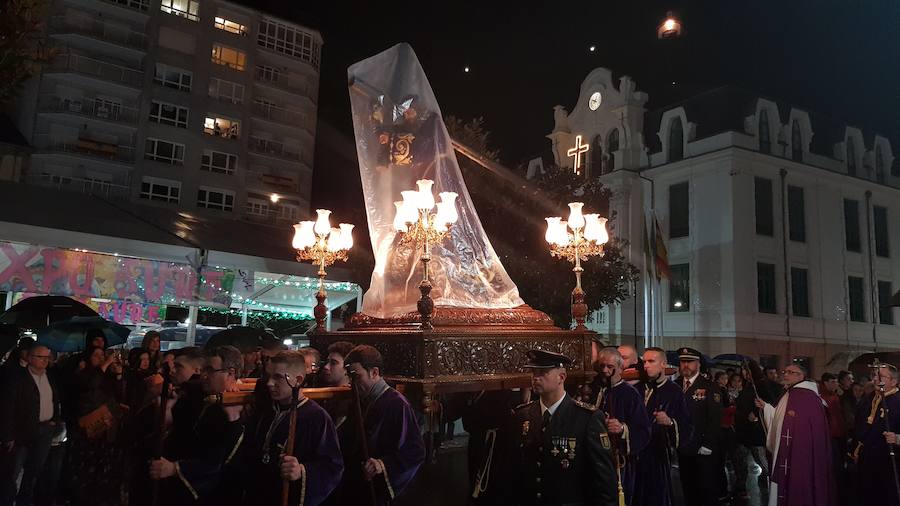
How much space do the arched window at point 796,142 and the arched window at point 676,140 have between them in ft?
15.3

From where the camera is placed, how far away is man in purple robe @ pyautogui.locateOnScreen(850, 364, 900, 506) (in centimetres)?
689

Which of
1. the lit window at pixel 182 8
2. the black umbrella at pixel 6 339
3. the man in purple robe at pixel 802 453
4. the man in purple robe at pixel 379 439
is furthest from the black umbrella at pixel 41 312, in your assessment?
the lit window at pixel 182 8

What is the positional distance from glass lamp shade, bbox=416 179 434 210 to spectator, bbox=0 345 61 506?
491 cm

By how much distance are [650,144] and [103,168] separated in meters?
26.5

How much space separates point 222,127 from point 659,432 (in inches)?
1316

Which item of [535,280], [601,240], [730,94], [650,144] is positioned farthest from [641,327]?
[601,240]

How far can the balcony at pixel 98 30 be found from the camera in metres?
30.3

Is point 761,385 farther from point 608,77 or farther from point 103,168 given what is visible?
point 103,168

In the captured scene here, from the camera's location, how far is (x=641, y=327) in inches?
1005

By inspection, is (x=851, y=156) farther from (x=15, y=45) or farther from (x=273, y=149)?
(x=15, y=45)

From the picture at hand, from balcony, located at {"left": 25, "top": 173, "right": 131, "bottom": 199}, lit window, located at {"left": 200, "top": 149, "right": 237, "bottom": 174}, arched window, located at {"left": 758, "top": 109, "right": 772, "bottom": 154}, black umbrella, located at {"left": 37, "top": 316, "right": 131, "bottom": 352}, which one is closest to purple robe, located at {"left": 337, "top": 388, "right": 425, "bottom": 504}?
black umbrella, located at {"left": 37, "top": 316, "right": 131, "bottom": 352}

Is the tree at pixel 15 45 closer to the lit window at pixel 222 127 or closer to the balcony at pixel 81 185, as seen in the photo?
the balcony at pixel 81 185

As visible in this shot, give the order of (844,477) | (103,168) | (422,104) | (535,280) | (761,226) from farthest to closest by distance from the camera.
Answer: (103,168)
(761,226)
(535,280)
(844,477)
(422,104)

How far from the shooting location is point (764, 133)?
2578 cm
